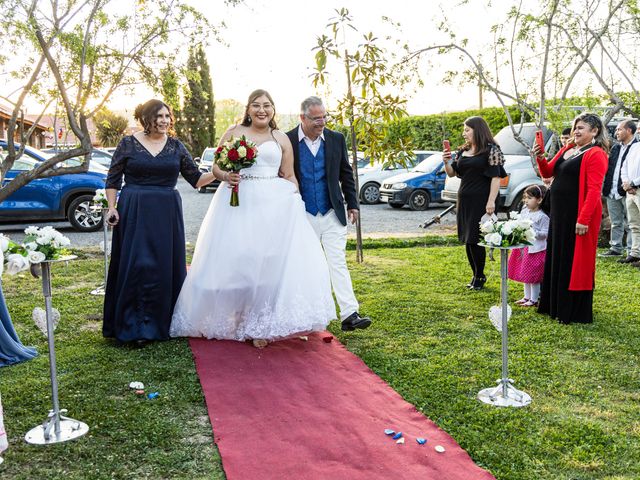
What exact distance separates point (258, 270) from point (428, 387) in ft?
5.79

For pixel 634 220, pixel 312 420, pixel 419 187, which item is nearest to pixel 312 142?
pixel 312 420

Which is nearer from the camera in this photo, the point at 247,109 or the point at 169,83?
the point at 247,109

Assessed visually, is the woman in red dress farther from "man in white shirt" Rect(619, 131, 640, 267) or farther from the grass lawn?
"man in white shirt" Rect(619, 131, 640, 267)

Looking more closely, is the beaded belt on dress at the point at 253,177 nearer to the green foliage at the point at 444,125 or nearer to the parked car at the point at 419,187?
the parked car at the point at 419,187

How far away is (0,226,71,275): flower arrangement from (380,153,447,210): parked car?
1485 centimetres

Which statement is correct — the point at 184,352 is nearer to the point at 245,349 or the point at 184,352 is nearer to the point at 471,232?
the point at 245,349

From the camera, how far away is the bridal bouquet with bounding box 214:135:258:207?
5430 millimetres

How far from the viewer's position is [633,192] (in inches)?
375

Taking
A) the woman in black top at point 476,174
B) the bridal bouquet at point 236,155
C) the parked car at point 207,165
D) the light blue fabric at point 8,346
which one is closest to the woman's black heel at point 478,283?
the woman in black top at point 476,174

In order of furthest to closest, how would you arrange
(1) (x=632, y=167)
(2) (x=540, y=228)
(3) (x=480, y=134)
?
(1) (x=632, y=167) → (3) (x=480, y=134) → (2) (x=540, y=228)

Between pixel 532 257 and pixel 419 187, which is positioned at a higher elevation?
pixel 419 187

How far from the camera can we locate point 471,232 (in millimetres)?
7656

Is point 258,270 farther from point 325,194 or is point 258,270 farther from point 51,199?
point 51,199

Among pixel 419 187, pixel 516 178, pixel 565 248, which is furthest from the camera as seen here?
pixel 419 187
